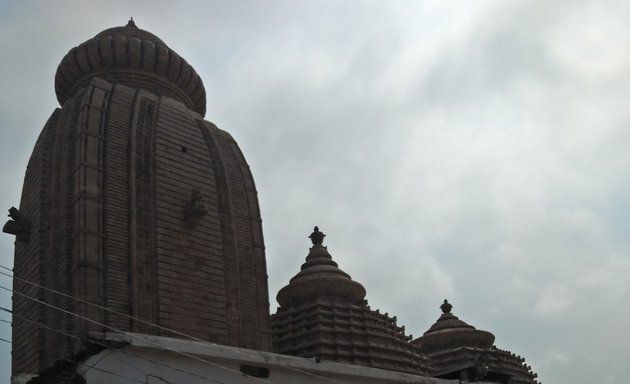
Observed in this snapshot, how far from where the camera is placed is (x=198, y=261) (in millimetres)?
20156

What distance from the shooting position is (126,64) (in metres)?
24.7

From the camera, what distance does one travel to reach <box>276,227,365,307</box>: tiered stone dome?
24875 millimetres

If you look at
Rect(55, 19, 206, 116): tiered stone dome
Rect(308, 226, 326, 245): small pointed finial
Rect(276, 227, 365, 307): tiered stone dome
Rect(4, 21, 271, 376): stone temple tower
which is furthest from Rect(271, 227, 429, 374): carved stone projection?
Rect(55, 19, 206, 116): tiered stone dome

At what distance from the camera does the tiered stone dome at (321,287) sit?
979 inches

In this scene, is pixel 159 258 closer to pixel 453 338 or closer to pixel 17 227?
pixel 17 227

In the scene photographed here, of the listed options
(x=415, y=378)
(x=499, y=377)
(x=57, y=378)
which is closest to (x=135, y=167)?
(x=57, y=378)

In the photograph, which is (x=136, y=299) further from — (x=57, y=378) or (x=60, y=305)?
(x=57, y=378)

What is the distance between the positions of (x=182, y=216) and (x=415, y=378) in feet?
27.2

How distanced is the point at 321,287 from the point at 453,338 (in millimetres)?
10182

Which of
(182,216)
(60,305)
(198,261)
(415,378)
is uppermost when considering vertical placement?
(182,216)

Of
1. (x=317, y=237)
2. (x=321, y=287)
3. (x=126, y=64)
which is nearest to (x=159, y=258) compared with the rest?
(x=321, y=287)

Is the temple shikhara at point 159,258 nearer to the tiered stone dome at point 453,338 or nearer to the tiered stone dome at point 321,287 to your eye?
the tiered stone dome at point 321,287

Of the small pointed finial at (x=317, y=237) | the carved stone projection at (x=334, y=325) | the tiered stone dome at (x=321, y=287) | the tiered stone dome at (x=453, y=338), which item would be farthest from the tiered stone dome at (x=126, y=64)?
the tiered stone dome at (x=453, y=338)

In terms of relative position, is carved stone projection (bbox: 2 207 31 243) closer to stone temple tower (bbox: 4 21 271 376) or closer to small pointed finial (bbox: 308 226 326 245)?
stone temple tower (bbox: 4 21 271 376)
